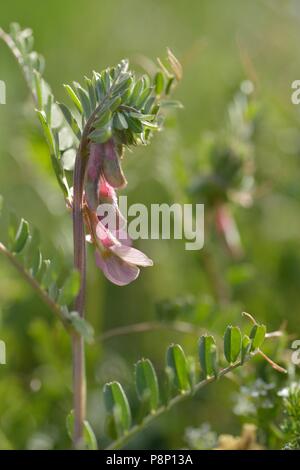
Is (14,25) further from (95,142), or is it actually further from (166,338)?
(166,338)

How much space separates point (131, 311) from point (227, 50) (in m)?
1.44

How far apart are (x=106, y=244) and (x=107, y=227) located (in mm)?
29

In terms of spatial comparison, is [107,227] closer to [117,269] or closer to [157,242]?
[117,269]

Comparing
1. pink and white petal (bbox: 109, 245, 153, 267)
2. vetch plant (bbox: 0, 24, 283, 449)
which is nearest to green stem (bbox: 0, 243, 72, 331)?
vetch plant (bbox: 0, 24, 283, 449)

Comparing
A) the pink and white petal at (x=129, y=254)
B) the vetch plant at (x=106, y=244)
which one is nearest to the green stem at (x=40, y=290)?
the vetch plant at (x=106, y=244)

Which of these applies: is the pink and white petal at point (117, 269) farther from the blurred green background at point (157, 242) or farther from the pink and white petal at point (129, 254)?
the blurred green background at point (157, 242)

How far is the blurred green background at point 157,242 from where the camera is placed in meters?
1.62

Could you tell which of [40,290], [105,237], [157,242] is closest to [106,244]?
[105,237]

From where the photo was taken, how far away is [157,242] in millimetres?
2137

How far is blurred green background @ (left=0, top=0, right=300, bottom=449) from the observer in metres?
1.62

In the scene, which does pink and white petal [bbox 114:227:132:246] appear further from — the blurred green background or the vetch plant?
the blurred green background

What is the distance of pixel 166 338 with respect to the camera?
2.03m
